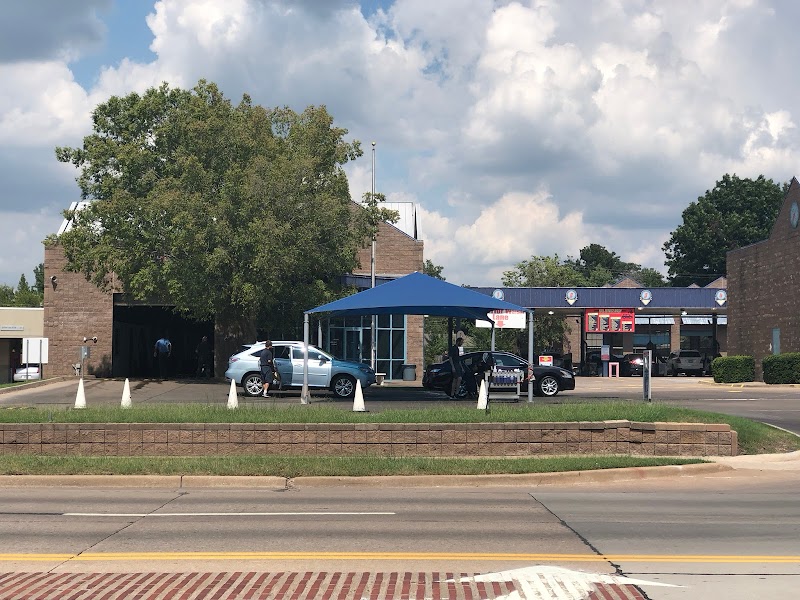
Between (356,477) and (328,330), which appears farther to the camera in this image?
(328,330)

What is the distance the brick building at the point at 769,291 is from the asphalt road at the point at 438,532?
98.6 feet

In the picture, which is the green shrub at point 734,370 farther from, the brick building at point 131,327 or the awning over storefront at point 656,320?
the awning over storefront at point 656,320

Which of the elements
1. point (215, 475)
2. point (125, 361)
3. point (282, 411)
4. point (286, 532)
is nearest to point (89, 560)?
point (286, 532)

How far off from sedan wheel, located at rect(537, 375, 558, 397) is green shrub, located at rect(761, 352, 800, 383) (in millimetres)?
13844

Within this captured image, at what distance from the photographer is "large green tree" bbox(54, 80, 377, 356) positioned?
33500 mm

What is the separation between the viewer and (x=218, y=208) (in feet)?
110

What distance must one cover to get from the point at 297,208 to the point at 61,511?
2379 cm

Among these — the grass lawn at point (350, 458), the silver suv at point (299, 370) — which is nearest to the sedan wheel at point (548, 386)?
the silver suv at point (299, 370)

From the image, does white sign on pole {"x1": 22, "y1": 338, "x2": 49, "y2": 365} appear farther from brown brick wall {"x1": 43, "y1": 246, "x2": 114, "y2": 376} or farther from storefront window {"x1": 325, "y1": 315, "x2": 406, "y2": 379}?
storefront window {"x1": 325, "y1": 315, "x2": 406, "y2": 379}

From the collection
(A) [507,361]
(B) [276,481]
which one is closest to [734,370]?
(A) [507,361]

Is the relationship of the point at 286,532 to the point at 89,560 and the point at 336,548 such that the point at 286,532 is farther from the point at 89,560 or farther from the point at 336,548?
the point at 89,560

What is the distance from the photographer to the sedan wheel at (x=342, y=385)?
92.7 ft

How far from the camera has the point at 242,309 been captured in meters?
35.6

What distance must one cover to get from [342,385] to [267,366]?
8.01 feet
